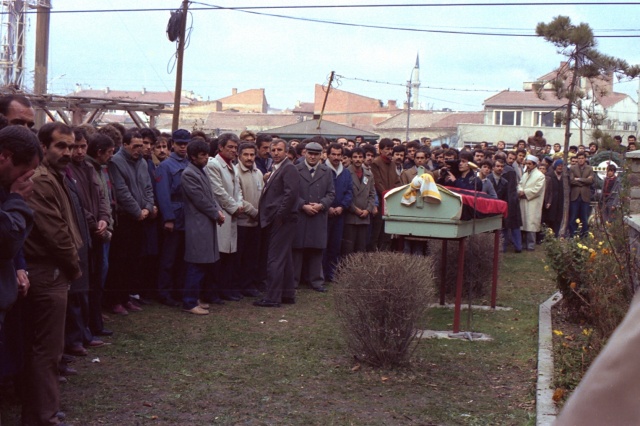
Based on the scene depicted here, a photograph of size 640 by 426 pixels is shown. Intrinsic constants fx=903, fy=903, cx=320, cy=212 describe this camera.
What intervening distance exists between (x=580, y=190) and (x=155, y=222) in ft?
44.4

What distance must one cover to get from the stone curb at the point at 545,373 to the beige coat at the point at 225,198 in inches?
154

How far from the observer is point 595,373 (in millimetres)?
1418

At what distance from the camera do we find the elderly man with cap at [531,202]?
1991 centimetres

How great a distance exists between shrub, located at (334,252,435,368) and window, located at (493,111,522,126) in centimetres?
7662

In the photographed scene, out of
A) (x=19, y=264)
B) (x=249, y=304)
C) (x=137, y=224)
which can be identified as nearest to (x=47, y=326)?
(x=19, y=264)

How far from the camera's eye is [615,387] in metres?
1.38

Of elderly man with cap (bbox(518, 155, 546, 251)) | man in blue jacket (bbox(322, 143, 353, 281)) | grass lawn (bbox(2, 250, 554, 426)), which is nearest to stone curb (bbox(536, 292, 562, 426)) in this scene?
grass lawn (bbox(2, 250, 554, 426))

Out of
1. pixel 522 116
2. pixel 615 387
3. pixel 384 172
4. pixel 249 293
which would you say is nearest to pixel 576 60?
pixel 384 172

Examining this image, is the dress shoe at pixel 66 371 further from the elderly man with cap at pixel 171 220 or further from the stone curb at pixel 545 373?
the stone curb at pixel 545 373

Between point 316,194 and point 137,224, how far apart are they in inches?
125

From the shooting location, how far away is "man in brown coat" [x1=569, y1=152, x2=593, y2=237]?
21.4 m

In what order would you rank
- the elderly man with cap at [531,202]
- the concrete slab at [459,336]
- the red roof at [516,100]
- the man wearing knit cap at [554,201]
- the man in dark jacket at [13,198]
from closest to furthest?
the man in dark jacket at [13,198] < the concrete slab at [459,336] < the elderly man with cap at [531,202] < the man wearing knit cap at [554,201] < the red roof at [516,100]

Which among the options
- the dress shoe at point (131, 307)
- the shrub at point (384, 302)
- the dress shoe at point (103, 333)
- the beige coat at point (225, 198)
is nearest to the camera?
the shrub at point (384, 302)

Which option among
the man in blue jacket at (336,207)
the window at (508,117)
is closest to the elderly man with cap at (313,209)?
the man in blue jacket at (336,207)
